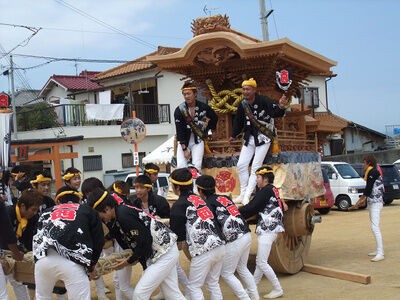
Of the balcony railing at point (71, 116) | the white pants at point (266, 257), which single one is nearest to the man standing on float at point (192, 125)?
the white pants at point (266, 257)

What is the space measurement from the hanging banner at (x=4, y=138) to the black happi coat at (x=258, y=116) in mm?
4733

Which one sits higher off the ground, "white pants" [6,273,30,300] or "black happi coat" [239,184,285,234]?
"black happi coat" [239,184,285,234]

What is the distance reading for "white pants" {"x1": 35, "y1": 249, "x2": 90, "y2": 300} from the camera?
14.1ft

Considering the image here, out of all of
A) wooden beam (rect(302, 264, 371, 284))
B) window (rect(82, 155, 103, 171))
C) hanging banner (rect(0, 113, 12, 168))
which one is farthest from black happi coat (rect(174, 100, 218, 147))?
window (rect(82, 155, 103, 171))

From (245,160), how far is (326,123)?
294 cm

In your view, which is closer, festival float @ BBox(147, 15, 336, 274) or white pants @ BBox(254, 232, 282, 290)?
white pants @ BBox(254, 232, 282, 290)

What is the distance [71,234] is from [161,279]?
1019mm

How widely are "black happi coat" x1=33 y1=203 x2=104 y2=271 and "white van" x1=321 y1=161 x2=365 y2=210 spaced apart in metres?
13.6

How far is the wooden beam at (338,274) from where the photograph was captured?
7.12 metres

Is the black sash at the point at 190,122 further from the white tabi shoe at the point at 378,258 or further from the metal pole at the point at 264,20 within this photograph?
the metal pole at the point at 264,20

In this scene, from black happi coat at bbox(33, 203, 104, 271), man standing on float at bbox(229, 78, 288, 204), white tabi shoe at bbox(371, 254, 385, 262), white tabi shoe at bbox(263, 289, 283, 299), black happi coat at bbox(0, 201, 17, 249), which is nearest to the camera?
black happi coat at bbox(33, 203, 104, 271)

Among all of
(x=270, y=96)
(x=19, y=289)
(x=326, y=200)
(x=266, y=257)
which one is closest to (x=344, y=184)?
(x=326, y=200)

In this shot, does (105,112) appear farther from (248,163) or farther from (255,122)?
(255,122)

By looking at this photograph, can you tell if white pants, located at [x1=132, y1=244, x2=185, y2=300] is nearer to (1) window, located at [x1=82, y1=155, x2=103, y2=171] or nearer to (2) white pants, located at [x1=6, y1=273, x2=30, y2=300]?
(2) white pants, located at [x1=6, y1=273, x2=30, y2=300]
